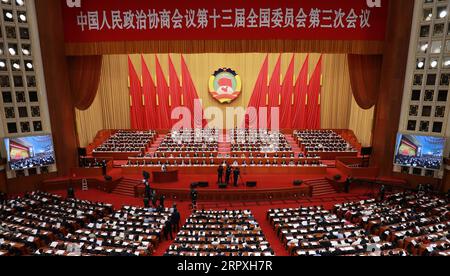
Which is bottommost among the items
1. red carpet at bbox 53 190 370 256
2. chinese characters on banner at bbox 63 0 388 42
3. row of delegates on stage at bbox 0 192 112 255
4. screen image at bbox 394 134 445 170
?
red carpet at bbox 53 190 370 256

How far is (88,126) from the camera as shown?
2500 centimetres

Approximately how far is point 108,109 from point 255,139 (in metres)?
12.9

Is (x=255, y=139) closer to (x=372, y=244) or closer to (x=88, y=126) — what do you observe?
(x=88, y=126)

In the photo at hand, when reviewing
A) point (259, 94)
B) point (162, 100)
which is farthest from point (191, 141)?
point (259, 94)

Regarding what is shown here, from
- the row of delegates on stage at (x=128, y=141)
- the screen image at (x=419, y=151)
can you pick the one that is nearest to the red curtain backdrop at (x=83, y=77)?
the row of delegates on stage at (x=128, y=141)

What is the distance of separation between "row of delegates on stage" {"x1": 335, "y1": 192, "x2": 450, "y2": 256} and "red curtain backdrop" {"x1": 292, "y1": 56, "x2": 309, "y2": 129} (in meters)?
13.0

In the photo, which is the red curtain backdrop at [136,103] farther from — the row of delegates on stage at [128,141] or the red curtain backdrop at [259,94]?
the red curtain backdrop at [259,94]

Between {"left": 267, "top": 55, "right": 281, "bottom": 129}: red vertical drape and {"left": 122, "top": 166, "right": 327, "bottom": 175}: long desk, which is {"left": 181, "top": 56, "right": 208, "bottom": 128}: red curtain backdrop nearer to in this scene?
{"left": 267, "top": 55, "right": 281, "bottom": 129}: red vertical drape

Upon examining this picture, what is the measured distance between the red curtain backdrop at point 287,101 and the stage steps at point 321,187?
34.4 ft

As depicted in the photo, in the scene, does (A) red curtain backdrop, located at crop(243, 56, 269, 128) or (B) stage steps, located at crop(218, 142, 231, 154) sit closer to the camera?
(B) stage steps, located at crop(218, 142, 231, 154)

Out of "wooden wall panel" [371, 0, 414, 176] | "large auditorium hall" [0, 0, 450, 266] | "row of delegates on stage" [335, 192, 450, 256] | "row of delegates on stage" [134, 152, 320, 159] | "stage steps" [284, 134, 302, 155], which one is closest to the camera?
"row of delegates on stage" [335, 192, 450, 256]

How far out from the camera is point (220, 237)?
1048 centimetres

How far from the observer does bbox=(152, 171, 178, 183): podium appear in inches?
678

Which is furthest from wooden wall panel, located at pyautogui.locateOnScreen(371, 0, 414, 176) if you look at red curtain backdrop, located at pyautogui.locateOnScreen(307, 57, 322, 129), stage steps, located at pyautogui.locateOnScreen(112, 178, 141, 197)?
stage steps, located at pyautogui.locateOnScreen(112, 178, 141, 197)
